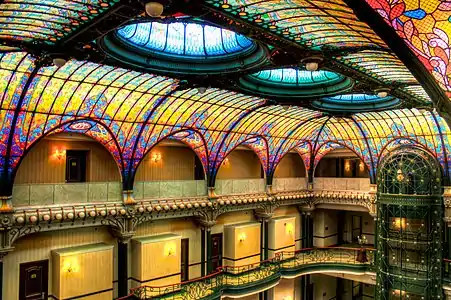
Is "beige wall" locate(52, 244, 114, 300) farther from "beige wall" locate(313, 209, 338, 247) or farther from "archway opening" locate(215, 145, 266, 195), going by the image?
"beige wall" locate(313, 209, 338, 247)

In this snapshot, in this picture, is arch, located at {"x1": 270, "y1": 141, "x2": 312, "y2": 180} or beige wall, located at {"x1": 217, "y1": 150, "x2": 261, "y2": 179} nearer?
beige wall, located at {"x1": 217, "y1": 150, "x2": 261, "y2": 179}

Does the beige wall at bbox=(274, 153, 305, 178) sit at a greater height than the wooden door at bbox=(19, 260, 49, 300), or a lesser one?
greater

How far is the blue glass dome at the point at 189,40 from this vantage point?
1769cm

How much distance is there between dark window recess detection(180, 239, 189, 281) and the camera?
90.8ft

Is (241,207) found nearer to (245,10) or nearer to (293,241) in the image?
(293,241)

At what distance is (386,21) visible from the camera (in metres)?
8.10

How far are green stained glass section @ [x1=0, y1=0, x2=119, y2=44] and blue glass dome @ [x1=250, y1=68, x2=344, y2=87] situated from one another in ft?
38.4

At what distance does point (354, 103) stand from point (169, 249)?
49.3 ft

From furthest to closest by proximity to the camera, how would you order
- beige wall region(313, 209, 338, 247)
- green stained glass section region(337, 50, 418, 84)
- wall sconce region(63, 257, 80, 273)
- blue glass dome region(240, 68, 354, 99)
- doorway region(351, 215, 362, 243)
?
doorway region(351, 215, 362, 243), beige wall region(313, 209, 338, 247), blue glass dome region(240, 68, 354, 99), wall sconce region(63, 257, 80, 273), green stained glass section region(337, 50, 418, 84)

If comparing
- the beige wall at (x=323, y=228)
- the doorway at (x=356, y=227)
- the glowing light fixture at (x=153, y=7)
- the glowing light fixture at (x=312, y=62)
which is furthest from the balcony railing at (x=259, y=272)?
the glowing light fixture at (x=153, y=7)

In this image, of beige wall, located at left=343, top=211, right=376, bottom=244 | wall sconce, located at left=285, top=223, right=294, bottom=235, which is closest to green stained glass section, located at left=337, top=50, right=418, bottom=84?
wall sconce, located at left=285, top=223, right=294, bottom=235

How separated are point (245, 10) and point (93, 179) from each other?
1496 centimetres

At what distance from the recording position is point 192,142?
26.9 meters

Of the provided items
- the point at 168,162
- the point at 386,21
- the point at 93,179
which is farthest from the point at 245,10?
the point at 168,162
